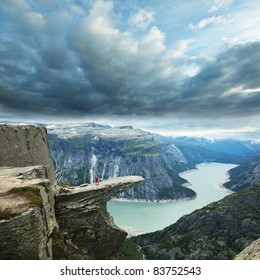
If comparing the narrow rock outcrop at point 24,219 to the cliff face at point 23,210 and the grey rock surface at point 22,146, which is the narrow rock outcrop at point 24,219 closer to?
the cliff face at point 23,210

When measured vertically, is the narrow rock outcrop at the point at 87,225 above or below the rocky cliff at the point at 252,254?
below

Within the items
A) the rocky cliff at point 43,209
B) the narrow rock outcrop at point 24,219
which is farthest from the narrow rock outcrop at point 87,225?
the narrow rock outcrop at point 24,219

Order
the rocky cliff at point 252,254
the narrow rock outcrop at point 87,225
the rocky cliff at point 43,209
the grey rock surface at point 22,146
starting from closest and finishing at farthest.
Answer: the rocky cliff at point 252,254
the rocky cliff at point 43,209
the narrow rock outcrop at point 87,225
the grey rock surface at point 22,146

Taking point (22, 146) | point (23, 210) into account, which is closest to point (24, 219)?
point (23, 210)

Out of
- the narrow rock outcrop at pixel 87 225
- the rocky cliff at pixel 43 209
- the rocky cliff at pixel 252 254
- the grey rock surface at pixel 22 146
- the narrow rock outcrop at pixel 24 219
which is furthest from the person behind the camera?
the grey rock surface at pixel 22 146

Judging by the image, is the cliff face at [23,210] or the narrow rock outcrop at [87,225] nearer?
the cliff face at [23,210]

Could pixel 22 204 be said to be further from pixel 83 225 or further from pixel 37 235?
pixel 83 225

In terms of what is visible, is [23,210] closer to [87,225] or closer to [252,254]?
[87,225]
